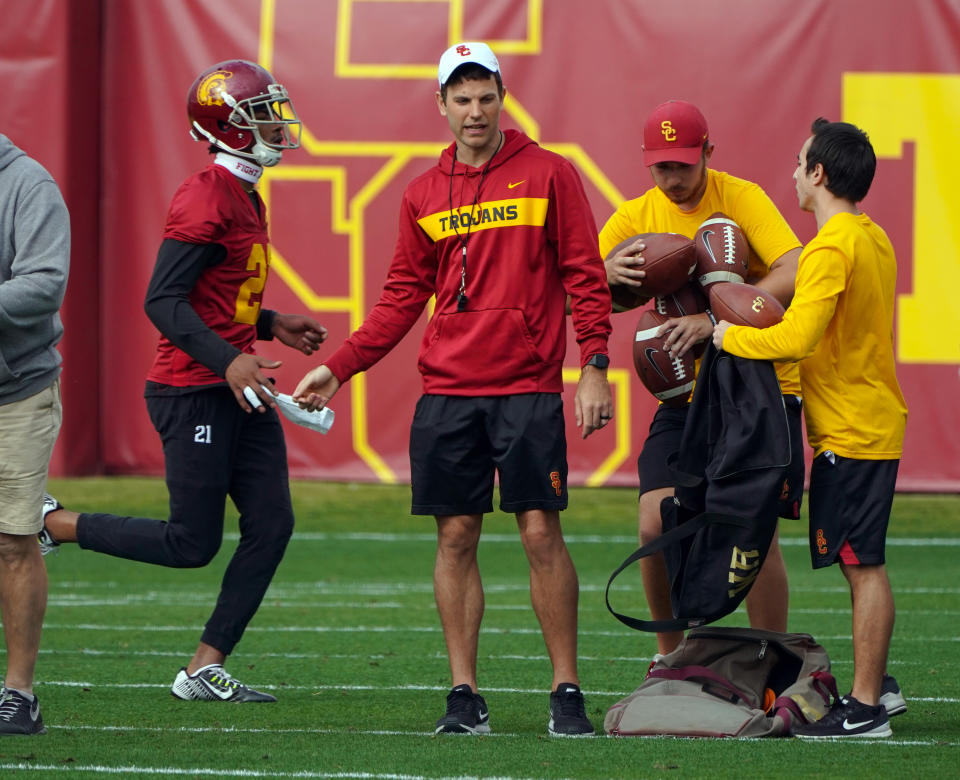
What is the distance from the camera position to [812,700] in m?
4.47

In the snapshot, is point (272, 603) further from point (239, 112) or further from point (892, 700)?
point (892, 700)

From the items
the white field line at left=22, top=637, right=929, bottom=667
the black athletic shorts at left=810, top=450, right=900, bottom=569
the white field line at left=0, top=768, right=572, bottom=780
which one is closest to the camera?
the white field line at left=0, top=768, right=572, bottom=780

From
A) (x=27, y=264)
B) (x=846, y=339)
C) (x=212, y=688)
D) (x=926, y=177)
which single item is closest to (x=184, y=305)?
(x=27, y=264)

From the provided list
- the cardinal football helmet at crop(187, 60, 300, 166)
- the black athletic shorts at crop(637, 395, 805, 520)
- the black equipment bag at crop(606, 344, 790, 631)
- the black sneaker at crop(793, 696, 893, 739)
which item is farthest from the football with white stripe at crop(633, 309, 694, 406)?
the cardinal football helmet at crop(187, 60, 300, 166)

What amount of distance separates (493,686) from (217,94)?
2.32m

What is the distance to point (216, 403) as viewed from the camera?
5375 mm

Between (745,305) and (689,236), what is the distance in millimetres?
594

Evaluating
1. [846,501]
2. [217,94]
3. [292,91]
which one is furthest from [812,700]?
[292,91]

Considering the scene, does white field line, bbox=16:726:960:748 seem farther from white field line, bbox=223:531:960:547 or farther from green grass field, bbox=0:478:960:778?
white field line, bbox=223:531:960:547

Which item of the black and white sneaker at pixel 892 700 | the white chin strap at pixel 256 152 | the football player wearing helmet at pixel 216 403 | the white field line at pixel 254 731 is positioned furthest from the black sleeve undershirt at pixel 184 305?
the black and white sneaker at pixel 892 700

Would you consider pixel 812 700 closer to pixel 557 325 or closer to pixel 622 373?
pixel 557 325

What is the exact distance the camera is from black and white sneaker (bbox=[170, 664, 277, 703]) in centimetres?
526

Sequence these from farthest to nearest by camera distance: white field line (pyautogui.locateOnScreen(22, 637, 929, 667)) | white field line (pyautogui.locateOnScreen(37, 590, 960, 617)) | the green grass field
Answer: white field line (pyautogui.locateOnScreen(37, 590, 960, 617))
white field line (pyautogui.locateOnScreen(22, 637, 929, 667))
the green grass field

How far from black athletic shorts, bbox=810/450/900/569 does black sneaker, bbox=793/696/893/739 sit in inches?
16.2
